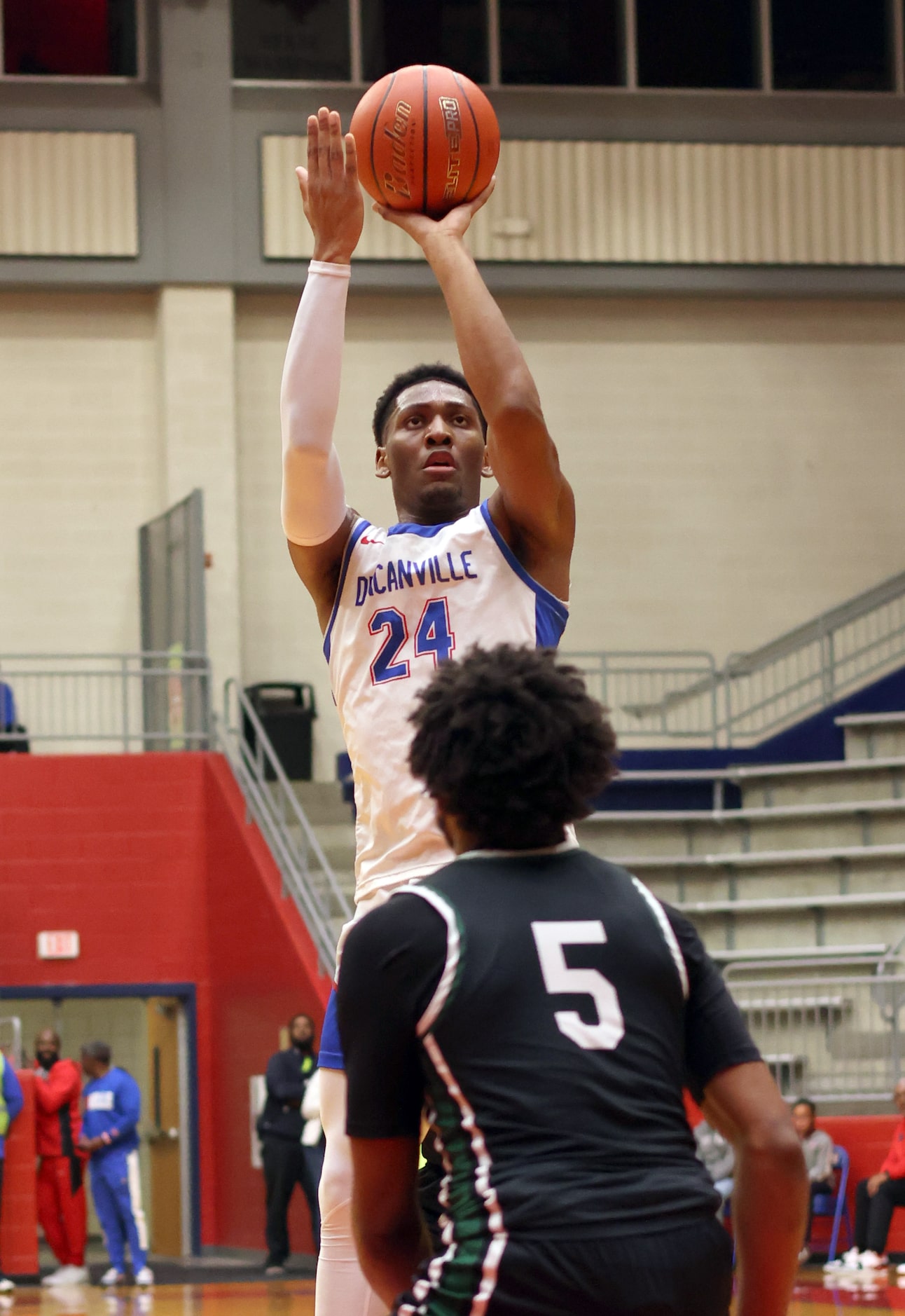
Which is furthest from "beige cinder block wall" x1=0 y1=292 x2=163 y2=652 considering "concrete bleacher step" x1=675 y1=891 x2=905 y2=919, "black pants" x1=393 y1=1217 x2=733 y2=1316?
"black pants" x1=393 y1=1217 x2=733 y2=1316

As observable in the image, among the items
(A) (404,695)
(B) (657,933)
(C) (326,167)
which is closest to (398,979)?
(B) (657,933)

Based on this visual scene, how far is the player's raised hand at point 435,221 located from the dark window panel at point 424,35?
13.7 m

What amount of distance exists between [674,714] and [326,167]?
13.3 metres

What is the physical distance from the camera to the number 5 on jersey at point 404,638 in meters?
3.19

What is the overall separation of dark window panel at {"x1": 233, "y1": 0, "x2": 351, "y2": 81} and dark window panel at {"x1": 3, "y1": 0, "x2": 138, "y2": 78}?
98cm

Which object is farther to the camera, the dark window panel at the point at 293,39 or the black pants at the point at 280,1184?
the dark window panel at the point at 293,39

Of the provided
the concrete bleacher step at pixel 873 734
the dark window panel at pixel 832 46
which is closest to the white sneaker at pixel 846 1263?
the concrete bleacher step at pixel 873 734

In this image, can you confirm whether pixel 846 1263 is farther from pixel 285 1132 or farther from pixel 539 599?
pixel 539 599

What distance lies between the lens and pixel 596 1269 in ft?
6.75

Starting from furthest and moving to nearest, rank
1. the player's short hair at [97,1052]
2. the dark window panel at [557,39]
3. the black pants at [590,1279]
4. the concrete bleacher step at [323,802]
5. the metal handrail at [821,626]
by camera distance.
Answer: the dark window panel at [557,39] < the metal handrail at [821,626] < the concrete bleacher step at [323,802] < the player's short hair at [97,1052] < the black pants at [590,1279]

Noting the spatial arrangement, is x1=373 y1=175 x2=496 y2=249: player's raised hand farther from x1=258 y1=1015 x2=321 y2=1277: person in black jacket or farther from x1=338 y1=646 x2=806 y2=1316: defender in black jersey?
x1=258 y1=1015 x2=321 y2=1277: person in black jacket

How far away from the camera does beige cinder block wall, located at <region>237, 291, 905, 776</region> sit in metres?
16.7

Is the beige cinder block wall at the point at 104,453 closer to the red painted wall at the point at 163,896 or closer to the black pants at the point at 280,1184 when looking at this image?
the red painted wall at the point at 163,896

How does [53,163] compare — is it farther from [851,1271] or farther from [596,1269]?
[596,1269]
